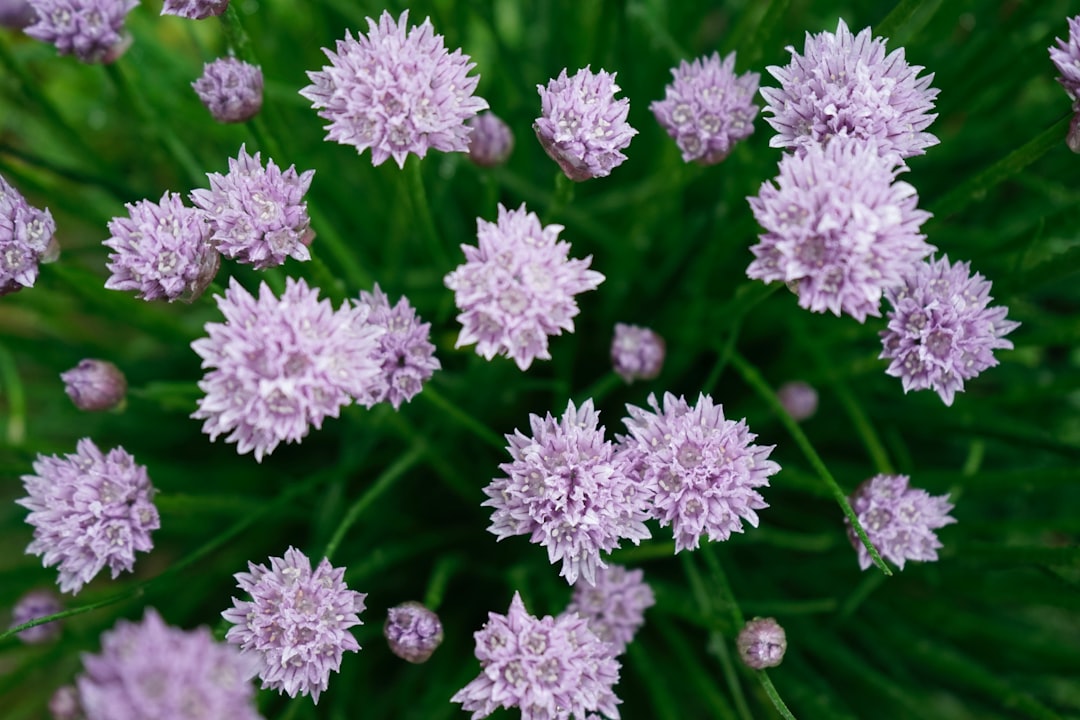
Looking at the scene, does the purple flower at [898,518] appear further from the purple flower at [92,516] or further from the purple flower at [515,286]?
the purple flower at [92,516]

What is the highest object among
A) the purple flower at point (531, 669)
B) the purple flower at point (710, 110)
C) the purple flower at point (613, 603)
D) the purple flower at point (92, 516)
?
the purple flower at point (710, 110)

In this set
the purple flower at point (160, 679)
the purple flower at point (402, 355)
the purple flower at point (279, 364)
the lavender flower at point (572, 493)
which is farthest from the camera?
the purple flower at point (402, 355)

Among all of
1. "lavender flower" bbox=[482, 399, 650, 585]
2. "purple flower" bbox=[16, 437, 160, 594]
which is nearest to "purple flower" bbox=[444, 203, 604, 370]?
"lavender flower" bbox=[482, 399, 650, 585]

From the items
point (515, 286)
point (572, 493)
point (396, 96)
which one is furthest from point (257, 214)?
point (572, 493)

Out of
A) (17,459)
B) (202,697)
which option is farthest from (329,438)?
(202,697)

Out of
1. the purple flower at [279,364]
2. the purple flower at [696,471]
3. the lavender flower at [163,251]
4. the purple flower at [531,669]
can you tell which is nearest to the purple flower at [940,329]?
the purple flower at [696,471]

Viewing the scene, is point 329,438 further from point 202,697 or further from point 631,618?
point 202,697
